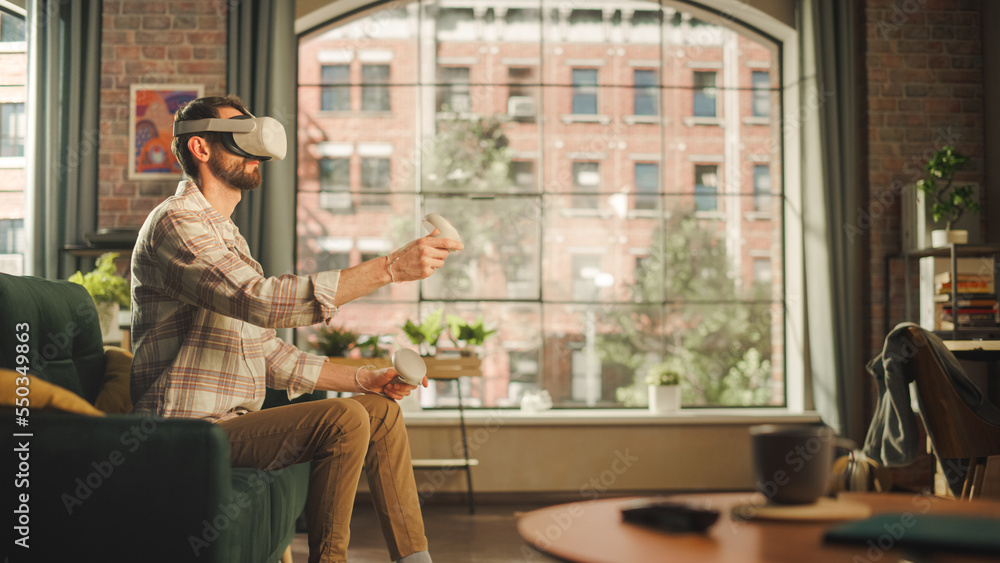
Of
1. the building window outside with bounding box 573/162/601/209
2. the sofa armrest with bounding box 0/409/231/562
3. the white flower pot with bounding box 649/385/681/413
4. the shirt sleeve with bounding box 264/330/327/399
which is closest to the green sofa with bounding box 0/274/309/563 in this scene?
the sofa armrest with bounding box 0/409/231/562

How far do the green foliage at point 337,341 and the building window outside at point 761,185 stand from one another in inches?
101

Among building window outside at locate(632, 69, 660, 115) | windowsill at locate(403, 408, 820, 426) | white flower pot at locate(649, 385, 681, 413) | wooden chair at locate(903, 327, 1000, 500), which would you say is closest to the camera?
wooden chair at locate(903, 327, 1000, 500)

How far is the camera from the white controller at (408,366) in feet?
5.90

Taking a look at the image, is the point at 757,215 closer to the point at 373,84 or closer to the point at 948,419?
the point at 948,419

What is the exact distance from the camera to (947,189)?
3709 millimetres

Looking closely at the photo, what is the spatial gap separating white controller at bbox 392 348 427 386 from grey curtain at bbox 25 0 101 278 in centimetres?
263

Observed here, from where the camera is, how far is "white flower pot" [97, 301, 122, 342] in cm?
304

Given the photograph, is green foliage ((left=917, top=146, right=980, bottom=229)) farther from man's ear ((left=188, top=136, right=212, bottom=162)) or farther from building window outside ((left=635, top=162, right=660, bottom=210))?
man's ear ((left=188, top=136, right=212, bottom=162))

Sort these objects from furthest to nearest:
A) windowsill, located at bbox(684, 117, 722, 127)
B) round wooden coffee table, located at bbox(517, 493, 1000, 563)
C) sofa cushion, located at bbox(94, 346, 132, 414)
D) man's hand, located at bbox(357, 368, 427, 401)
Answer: windowsill, located at bbox(684, 117, 722, 127)
sofa cushion, located at bbox(94, 346, 132, 414)
man's hand, located at bbox(357, 368, 427, 401)
round wooden coffee table, located at bbox(517, 493, 1000, 563)

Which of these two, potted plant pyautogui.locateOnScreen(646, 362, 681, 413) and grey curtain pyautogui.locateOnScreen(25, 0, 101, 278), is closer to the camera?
grey curtain pyautogui.locateOnScreen(25, 0, 101, 278)

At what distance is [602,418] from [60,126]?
3.20m

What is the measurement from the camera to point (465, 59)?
14.7 ft

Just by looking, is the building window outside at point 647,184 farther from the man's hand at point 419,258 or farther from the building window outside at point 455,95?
the man's hand at point 419,258

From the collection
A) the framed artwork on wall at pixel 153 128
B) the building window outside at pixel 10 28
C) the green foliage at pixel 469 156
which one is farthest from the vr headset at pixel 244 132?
the building window outside at pixel 10 28
